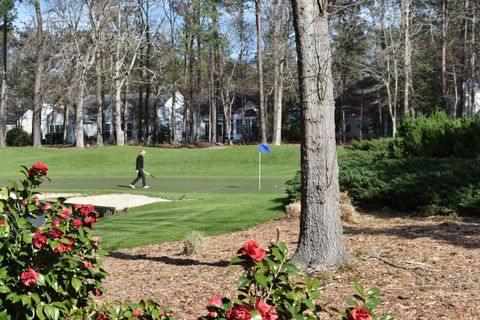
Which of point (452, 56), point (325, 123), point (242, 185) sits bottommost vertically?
point (242, 185)

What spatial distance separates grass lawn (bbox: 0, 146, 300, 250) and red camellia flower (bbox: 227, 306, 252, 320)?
816cm

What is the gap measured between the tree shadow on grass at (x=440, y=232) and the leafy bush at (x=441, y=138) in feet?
17.8

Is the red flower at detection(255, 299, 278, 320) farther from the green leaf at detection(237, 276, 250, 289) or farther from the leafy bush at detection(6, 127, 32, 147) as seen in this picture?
the leafy bush at detection(6, 127, 32, 147)

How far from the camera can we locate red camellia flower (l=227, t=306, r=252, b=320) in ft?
8.16

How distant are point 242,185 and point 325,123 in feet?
60.9

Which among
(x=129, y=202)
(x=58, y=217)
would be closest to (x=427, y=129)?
(x=129, y=202)

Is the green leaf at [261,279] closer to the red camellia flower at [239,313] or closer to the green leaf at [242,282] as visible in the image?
the green leaf at [242,282]

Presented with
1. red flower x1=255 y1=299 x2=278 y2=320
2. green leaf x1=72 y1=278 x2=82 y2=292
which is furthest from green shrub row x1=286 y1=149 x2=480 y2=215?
red flower x1=255 y1=299 x2=278 y2=320

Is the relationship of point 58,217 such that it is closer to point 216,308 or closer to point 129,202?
point 216,308

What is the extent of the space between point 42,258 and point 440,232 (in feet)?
21.8

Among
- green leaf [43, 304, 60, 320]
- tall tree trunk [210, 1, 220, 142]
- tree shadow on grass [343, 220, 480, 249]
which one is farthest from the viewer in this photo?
tall tree trunk [210, 1, 220, 142]

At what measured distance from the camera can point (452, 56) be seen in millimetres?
55406

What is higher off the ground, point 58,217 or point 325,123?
point 325,123

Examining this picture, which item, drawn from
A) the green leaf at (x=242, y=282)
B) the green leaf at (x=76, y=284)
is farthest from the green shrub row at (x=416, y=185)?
the green leaf at (x=242, y=282)
